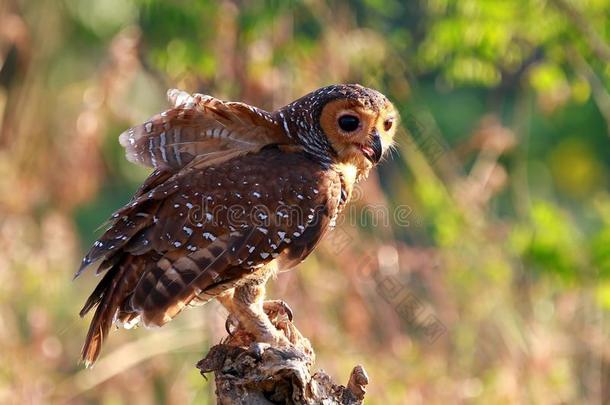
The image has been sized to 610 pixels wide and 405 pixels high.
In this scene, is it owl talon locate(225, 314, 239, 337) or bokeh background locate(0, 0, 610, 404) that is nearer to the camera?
owl talon locate(225, 314, 239, 337)

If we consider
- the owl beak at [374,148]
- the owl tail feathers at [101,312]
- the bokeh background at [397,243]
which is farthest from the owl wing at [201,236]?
the bokeh background at [397,243]

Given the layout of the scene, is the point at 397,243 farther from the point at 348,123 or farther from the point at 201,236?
the point at 201,236

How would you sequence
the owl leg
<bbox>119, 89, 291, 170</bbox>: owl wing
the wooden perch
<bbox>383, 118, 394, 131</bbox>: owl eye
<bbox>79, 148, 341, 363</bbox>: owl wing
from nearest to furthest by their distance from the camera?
the wooden perch < <bbox>79, 148, 341, 363</bbox>: owl wing < the owl leg < <bbox>119, 89, 291, 170</bbox>: owl wing < <bbox>383, 118, 394, 131</bbox>: owl eye

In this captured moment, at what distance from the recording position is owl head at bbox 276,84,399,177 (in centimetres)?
456

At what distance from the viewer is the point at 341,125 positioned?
15.1ft

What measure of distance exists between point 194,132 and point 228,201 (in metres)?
0.43

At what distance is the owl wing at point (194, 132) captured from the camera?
14.8 feet

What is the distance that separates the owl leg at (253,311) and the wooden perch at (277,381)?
30 centimetres

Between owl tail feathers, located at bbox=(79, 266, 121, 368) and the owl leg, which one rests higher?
owl tail feathers, located at bbox=(79, 266, 121, 368)

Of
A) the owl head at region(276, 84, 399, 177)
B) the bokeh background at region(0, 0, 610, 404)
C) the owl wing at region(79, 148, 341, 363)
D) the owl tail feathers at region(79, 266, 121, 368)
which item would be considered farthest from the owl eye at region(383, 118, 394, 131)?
the bokeh background at region(0, 0, 610, 404)

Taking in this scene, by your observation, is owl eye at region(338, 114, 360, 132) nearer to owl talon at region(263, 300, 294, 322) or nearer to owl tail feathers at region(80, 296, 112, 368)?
owl talon at region(263, 300, 294, 322)

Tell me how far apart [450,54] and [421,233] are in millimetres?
2868

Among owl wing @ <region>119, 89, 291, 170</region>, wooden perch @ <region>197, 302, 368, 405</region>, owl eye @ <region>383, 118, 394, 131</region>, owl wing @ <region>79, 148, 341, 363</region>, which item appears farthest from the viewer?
owl eye @ <region>383, 118, 394, 131</region>

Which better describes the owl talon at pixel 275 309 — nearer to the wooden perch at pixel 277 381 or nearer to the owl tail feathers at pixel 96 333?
the wooden perch at pixel 277 381
